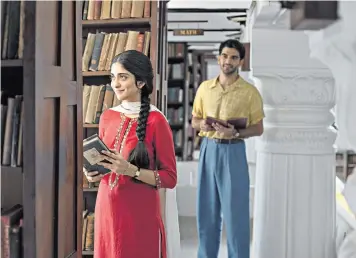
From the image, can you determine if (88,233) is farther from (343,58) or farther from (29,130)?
(343,58)

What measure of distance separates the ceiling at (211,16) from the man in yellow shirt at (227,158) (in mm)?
1722

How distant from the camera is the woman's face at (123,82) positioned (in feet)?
6.74

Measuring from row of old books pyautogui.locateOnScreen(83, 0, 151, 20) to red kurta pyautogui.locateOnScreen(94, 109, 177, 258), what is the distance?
117 cm

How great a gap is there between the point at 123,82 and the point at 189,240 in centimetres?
257

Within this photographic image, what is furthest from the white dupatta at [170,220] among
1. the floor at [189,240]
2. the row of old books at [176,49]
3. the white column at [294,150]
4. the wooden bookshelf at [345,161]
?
the row of old books at [176,49]

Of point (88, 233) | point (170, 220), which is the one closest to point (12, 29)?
point (170, 220)

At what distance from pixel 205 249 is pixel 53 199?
177 cm

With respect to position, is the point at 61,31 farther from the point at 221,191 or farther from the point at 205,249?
the point at 205,249

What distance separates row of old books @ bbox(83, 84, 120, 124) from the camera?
3071 mm

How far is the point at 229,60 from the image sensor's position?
3096mm

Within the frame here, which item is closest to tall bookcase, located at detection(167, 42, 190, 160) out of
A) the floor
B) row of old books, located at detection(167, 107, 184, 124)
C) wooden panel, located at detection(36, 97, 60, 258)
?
row of old books, located at detection(167, 107, 184, 124)

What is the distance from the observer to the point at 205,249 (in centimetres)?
315

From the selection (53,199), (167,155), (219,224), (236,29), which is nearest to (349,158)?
(236,29)

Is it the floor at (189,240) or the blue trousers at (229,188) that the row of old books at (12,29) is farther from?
the floor at (189,240)
